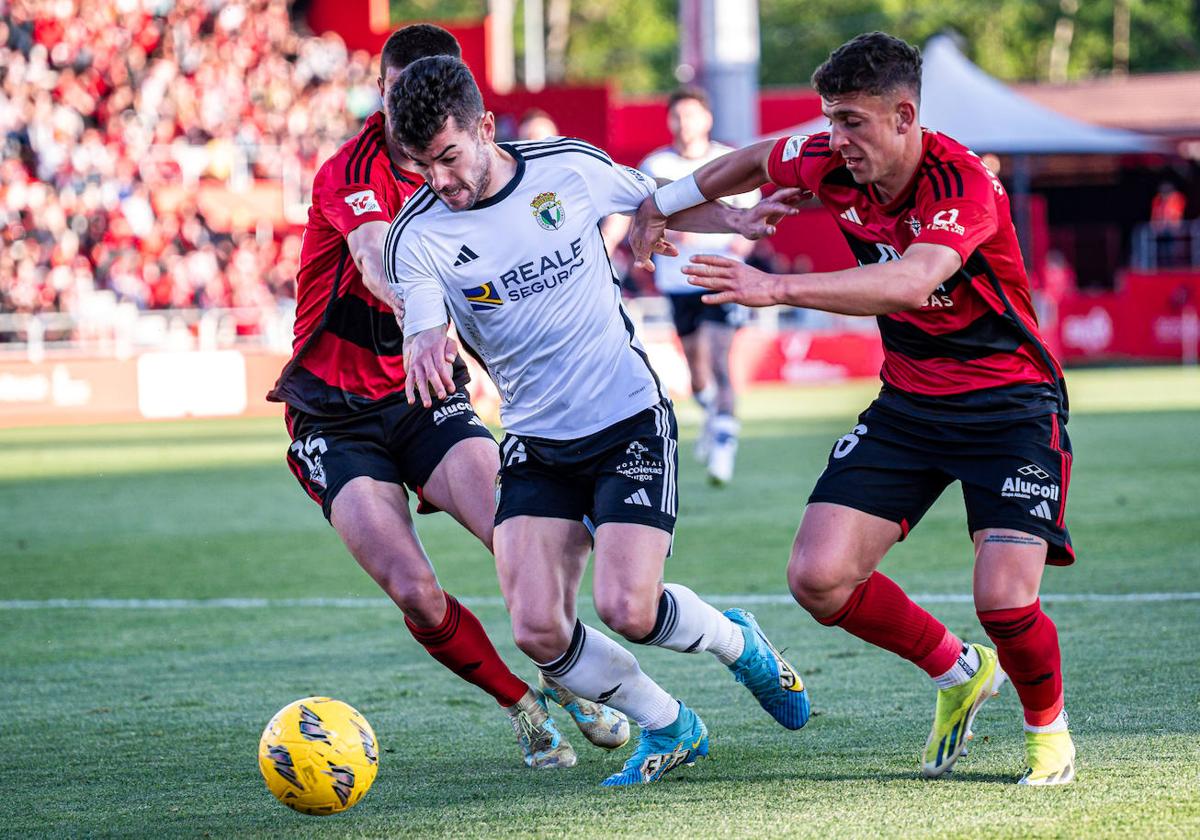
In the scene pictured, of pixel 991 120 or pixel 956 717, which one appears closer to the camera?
pixel 956 717

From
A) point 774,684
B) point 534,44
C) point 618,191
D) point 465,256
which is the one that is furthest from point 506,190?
point 534,44

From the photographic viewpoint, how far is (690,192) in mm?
5406

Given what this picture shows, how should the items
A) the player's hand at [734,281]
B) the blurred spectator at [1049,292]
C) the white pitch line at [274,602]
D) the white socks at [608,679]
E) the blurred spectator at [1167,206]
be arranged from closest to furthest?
the player's hand at [734,281] → the white socks at [608,679] → the white pitch line at [274,602] → the blurred spectator at [1049,292] → the blurred spectator at [1167,206]

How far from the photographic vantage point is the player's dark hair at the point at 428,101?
4844 mm

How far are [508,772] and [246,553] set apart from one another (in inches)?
225

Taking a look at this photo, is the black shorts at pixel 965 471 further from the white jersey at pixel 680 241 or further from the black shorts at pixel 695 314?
the black shorts at pixel 695 314

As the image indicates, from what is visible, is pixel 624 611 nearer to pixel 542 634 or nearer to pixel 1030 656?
pixel 542 634

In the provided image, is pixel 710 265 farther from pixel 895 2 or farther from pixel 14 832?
pixel 895 2

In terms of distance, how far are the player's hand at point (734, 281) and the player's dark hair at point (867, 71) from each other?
67cm

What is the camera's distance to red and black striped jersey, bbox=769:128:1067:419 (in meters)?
4.89

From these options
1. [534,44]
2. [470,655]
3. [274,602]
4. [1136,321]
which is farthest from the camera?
[534,44]

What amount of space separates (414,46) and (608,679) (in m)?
2.21

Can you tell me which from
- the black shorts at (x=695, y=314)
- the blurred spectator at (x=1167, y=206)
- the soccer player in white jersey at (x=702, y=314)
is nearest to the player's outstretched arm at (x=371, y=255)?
the soccer player in white jersey at (x=702, y=314)

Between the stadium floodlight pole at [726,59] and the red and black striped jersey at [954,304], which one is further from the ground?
the stadium floodlight pole at [726,59]
